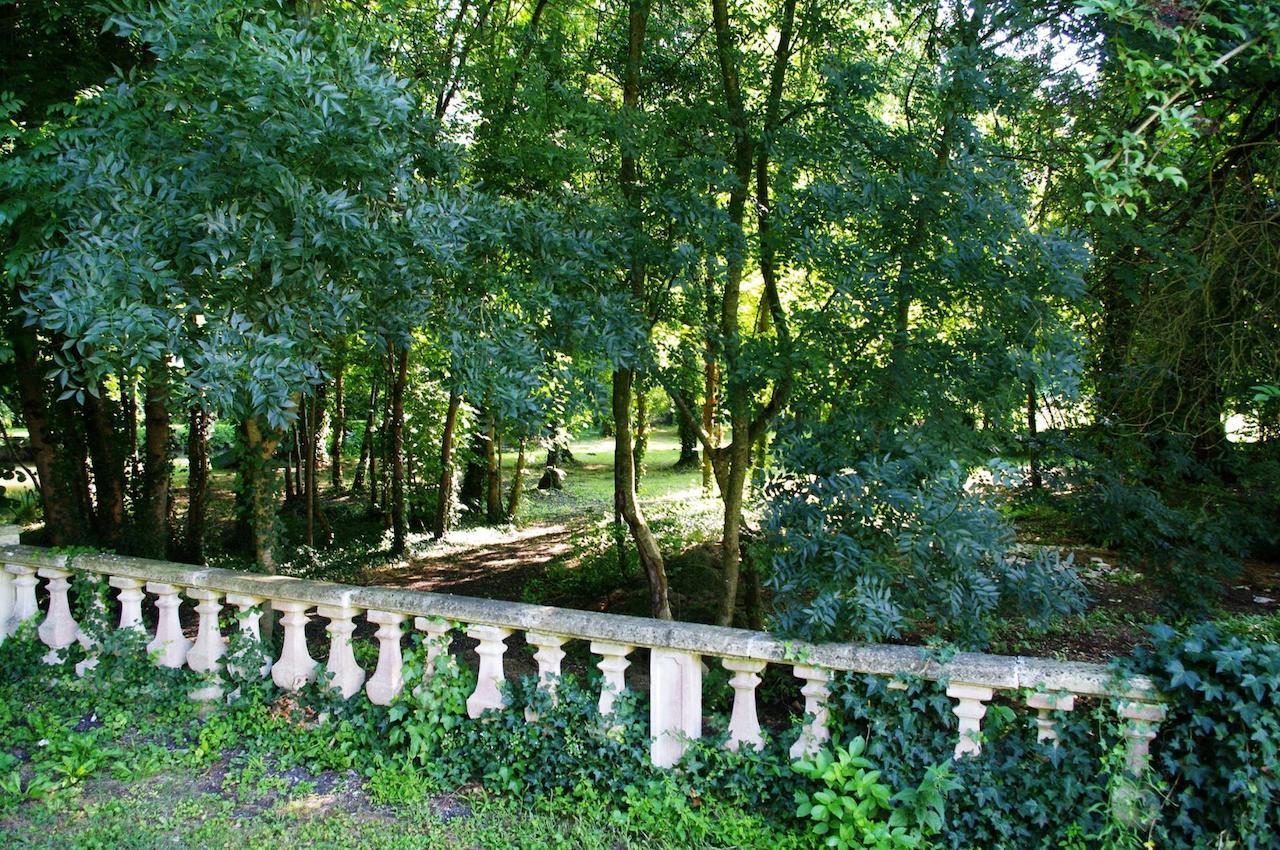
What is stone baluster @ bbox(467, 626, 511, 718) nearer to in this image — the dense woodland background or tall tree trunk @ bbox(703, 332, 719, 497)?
A: the dense woodland background

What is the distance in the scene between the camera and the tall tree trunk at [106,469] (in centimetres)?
854

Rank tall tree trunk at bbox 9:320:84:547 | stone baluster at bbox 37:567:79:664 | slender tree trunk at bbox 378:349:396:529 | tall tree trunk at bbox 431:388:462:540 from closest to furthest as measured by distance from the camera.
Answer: stone baluster at bbox 37:567:79:664 < tall tree trunk at bbox 9:320:84:547 < slender tree trunk at bbox 378:349:396:529 < tall tree trunk at bbox 431:388:462:540

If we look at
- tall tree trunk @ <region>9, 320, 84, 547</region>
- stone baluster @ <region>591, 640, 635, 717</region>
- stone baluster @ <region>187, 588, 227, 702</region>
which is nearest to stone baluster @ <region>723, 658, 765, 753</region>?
stone baluster @ <region>591, 640, 635, 717</region>

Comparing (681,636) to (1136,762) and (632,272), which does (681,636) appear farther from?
(632,272)

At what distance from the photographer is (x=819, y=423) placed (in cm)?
454

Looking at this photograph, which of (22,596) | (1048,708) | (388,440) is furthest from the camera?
(388,440)

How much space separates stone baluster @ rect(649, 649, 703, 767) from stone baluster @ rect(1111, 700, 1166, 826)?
5.64 feet

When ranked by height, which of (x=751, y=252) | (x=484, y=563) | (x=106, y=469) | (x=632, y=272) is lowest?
(x=484, y=563)

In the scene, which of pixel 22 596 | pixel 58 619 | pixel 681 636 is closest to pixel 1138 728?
pixel 681 636

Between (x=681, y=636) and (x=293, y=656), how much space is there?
2.41 m

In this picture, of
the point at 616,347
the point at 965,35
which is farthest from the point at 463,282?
the point at 965,35

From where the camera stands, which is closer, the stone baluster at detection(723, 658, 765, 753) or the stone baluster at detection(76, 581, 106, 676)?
the stone baluster at detection(723, 658, 765, 753)

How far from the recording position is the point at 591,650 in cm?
432

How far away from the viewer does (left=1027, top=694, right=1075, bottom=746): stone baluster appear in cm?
326
